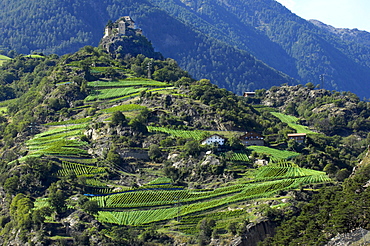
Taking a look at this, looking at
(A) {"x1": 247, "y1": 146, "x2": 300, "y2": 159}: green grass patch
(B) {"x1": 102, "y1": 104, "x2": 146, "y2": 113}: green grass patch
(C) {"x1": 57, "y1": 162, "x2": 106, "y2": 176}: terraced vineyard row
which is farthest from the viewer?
(B) {"x1": 102, "y1": 104, "x2": 146, "y2": 113}: green grass patch

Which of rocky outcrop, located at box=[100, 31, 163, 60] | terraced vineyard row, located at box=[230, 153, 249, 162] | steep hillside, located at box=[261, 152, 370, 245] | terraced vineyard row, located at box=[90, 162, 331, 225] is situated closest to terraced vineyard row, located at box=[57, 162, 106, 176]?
terraced vineyard row, located at box=[90, 162, 331, 225]

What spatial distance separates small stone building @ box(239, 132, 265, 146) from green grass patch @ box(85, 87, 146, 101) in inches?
1184

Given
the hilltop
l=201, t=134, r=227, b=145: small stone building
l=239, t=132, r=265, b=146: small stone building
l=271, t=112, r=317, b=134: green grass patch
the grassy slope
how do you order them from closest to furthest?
1. the hilltop
2. the grassy slope
3. l=201, t=134, r=227, b=145: small stone building
4. l=239, t=132, r=265, b=146: small stone building
5. l=271, t=112, r=317, b=134: green grass patch

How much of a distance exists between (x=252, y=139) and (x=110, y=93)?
34.9m

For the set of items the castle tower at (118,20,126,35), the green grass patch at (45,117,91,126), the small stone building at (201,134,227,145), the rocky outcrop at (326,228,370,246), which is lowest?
the green grass patch at (45,117,91,126)

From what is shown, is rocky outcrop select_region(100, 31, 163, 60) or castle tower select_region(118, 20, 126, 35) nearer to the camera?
rocky outcrop select_region(100, 31, 163, 60)

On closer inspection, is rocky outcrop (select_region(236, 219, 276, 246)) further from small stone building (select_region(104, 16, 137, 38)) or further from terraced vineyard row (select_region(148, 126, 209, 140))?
small stone building (select_region(104, 16, 137, 38))

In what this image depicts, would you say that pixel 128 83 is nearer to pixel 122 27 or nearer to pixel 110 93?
pixel 110 93

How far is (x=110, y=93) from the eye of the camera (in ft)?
442

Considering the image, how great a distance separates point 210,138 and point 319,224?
36.0 meters

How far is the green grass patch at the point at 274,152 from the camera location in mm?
106500

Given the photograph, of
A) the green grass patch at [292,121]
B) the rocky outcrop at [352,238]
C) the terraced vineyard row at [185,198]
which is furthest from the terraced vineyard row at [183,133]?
the rocky outcrop at [352,238]

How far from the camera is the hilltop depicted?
Result: 85.1m

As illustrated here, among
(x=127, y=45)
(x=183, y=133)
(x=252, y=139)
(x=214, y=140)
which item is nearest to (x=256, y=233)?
(x=214, y=140)
